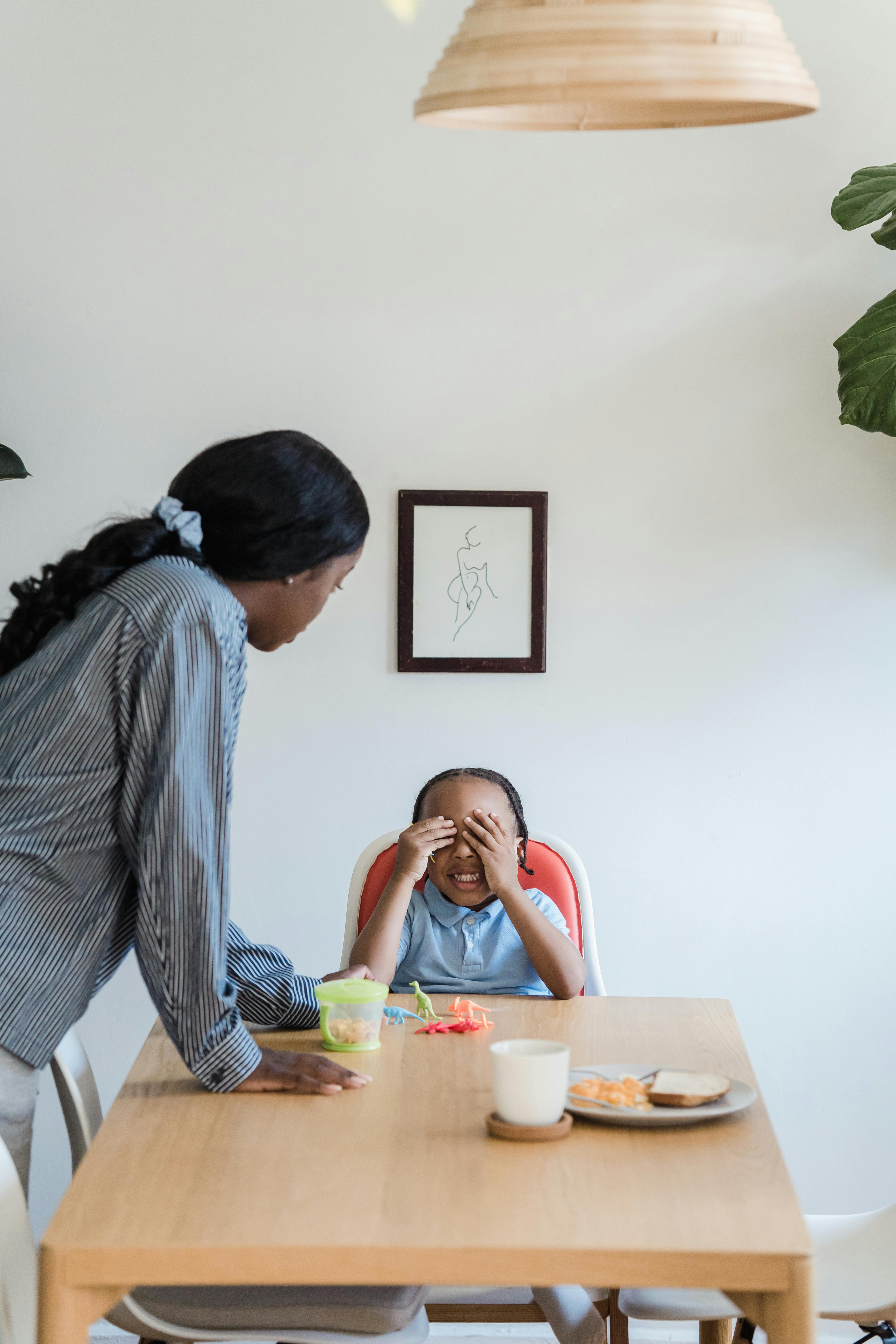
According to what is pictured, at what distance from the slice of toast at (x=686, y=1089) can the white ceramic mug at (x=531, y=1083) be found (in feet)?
0.43

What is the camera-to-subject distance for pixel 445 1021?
5.98ft

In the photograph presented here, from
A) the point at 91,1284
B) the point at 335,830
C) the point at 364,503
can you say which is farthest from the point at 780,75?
the point at 335,830

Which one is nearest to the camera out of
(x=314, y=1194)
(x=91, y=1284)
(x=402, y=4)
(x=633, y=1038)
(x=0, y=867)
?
(x=91, y=1284)

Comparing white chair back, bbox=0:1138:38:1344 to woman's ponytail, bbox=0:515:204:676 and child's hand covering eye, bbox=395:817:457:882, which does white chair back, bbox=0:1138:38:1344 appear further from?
child's hand covering eye, bbox=395:817:457:882

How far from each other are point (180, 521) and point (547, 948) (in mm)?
942

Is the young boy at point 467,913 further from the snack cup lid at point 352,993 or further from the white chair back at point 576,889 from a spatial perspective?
the snack cup lid at point 352,993

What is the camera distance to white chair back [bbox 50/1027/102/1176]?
1752 mm

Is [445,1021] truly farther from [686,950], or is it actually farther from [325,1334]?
[686,950]

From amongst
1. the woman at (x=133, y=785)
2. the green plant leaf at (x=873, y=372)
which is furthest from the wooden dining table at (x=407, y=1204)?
the green plant leaf at (x=873, y=372)

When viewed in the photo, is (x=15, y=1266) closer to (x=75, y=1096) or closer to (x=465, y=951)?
(x=75, y=1096)

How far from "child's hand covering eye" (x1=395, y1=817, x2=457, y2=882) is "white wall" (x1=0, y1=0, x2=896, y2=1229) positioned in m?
0.60

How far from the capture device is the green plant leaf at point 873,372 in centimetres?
235

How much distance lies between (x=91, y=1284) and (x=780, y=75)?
1.25 meters

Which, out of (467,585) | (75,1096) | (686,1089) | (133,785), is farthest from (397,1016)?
(467,585)
